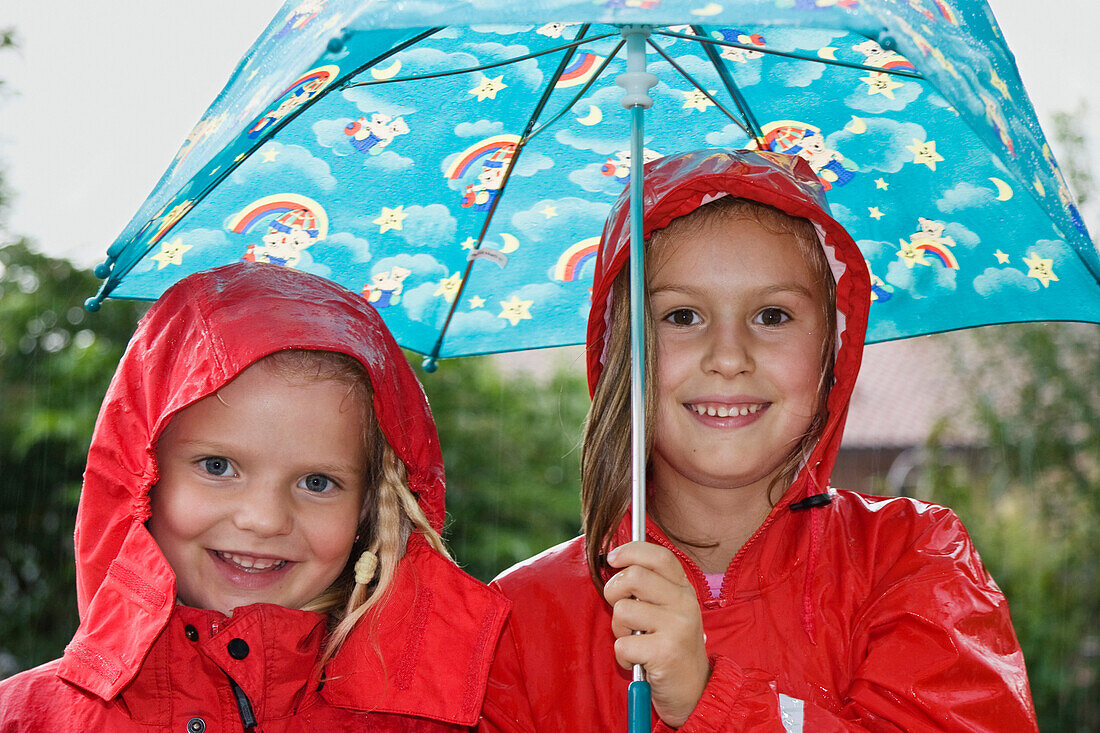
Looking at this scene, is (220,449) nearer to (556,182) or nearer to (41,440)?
(556,182)

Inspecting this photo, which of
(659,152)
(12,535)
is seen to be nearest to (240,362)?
(659,152)

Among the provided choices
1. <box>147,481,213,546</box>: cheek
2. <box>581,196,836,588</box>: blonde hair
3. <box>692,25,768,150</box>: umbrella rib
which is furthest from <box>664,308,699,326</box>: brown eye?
<box>147,481,213,546</box>: cheek

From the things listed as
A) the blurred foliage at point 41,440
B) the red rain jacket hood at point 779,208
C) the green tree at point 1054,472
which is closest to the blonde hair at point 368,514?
the red rain jacket hood at point 779,208

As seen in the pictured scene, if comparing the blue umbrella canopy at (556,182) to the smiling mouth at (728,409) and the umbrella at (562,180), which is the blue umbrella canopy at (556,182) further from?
the smiling mouth at (728,409)

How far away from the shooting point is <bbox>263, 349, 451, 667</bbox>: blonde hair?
2.19 m

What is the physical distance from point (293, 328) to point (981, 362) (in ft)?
21.3

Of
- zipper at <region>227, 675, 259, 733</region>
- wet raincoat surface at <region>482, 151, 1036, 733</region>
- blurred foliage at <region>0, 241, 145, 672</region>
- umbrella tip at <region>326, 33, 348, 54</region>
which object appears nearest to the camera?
umbrella tip at <region>326, 33, 348, 54</region>

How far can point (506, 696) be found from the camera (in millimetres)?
2281

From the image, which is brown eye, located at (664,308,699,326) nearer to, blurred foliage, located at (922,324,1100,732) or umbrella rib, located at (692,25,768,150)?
umbrella rib, located at (692,25,768,150)

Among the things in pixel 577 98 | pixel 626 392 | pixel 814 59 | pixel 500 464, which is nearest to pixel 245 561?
pixel 626 392

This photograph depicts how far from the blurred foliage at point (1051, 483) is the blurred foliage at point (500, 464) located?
299 cm

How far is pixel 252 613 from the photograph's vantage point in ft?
6.82

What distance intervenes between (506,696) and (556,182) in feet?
3.89

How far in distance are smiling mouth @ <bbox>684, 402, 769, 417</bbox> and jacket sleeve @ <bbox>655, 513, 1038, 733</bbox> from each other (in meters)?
0.41
